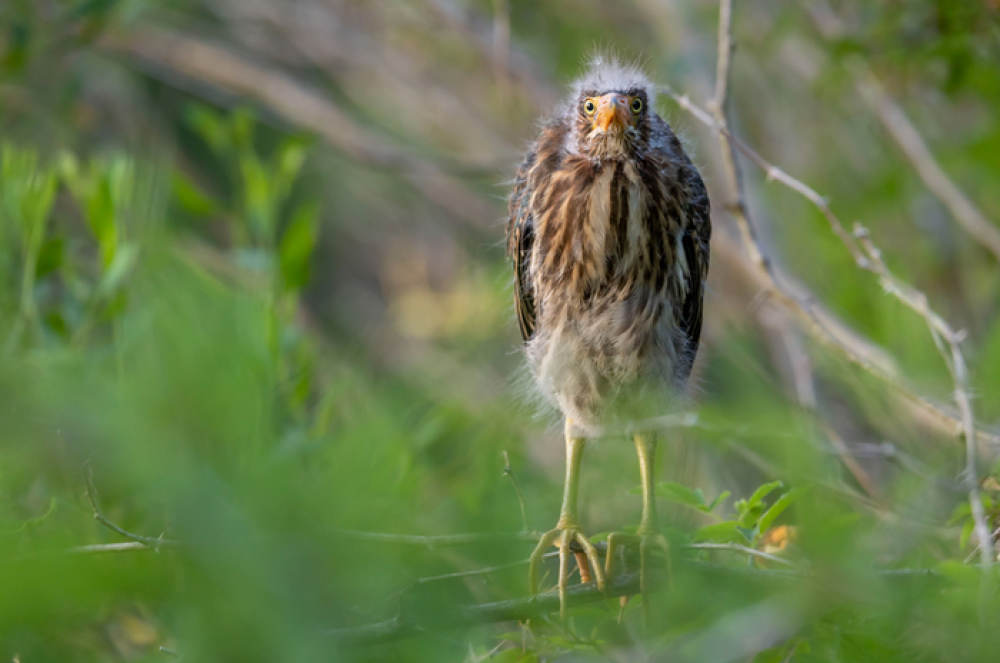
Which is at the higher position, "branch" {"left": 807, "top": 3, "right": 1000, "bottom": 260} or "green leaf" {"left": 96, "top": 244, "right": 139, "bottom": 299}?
"branch" {"left": 807, "top": 3, "right": 1000, "bottom": 260}

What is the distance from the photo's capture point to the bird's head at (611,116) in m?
2.10

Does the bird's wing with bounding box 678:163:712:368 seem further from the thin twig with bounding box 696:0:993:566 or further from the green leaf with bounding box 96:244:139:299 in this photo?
the green leaf with bounding box 96:244:139:299

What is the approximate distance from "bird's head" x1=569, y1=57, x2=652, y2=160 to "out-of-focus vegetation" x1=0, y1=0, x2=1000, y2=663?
21.7 inches

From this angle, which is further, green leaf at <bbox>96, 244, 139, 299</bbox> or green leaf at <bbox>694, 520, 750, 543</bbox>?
green leaf at <bbox>96, 244, 139, 299</bbox>

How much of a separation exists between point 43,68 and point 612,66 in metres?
2.57

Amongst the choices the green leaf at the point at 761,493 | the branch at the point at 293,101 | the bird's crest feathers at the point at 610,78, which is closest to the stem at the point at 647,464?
the green leaf at the point at 761,493

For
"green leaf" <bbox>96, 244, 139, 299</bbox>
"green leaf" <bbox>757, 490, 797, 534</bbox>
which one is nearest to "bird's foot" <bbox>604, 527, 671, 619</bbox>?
"green leaf" <bbox>757, 490, 797, 534</bbox>

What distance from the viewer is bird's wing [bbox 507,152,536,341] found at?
2348mm

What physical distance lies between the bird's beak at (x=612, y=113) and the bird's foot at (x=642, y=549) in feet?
2.57

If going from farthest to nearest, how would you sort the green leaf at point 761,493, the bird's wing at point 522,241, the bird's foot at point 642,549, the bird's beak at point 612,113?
1. the bird's wing at point 522,241
2. the bird's beak at point 612,113
3. the green leaf at point 761,493
4. the bird's foot at point 642,549

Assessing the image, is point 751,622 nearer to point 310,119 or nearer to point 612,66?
point 612,66

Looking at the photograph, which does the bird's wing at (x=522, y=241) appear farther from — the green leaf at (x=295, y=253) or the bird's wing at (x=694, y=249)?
the green leaf at (x=295, y=253)

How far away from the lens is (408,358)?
5.06m


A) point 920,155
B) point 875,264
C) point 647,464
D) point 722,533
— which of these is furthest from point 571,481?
point 920,155
